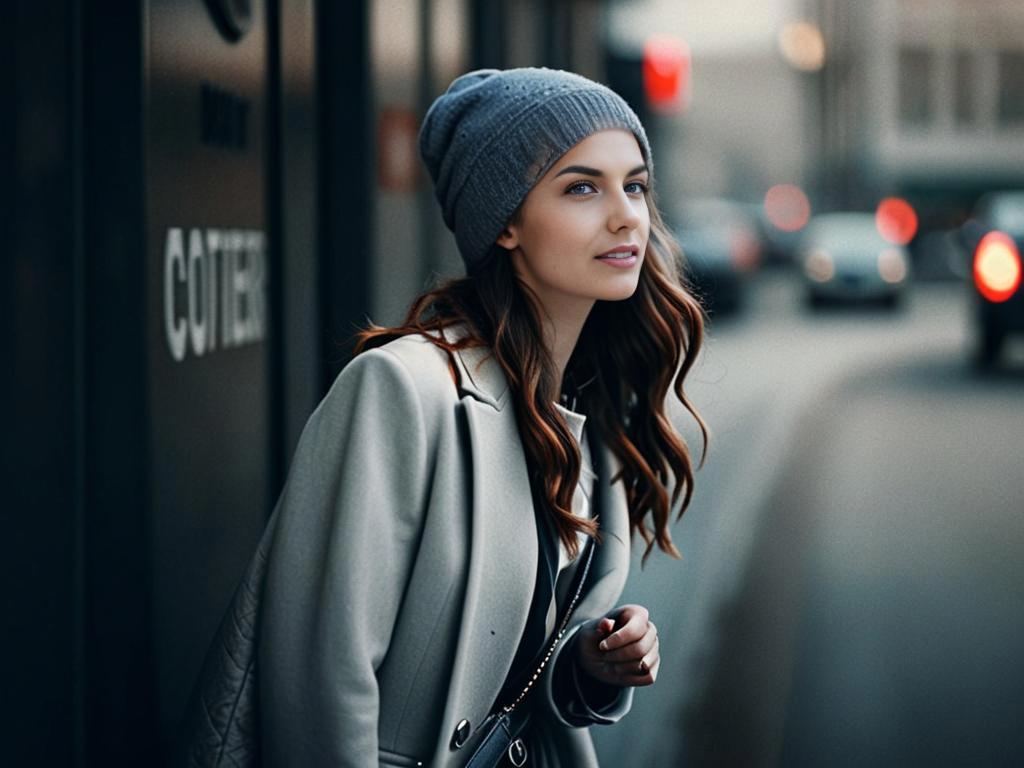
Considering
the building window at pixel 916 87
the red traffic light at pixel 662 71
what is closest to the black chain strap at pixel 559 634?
the red traffic light at pixel 662 71

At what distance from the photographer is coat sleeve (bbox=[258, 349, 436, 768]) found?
2.09m

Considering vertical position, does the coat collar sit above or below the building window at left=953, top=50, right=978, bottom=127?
below

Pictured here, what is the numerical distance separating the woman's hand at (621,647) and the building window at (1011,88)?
70.3 m

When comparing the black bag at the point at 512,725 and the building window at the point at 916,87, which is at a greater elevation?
the building window at the point at 916,87

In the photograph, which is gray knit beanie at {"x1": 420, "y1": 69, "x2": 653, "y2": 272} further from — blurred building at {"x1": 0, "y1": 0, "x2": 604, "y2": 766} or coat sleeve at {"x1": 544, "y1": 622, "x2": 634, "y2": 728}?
coat sleeve at {"x1": 544, "y1": 622, "x2": 634, "y2": 728}

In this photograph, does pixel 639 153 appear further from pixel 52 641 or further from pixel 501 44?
pixel 501 44

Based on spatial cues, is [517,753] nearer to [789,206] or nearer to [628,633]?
[628,633]

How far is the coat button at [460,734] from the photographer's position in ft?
7.22

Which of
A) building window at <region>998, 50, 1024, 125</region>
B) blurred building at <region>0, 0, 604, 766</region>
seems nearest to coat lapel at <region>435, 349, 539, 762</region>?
blurred building at <region>0, 0, 604, 766</region>

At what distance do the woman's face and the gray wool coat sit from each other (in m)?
0.26

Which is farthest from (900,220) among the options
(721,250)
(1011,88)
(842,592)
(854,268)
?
(842,592)

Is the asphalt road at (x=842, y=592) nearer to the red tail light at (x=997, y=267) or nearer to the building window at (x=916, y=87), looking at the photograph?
the red tail light at (x=997, y=267)

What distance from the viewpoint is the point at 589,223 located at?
7.79 feet

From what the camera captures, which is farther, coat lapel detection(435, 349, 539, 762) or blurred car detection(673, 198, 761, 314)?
blurred car detection(673, 198, 761, 314)
